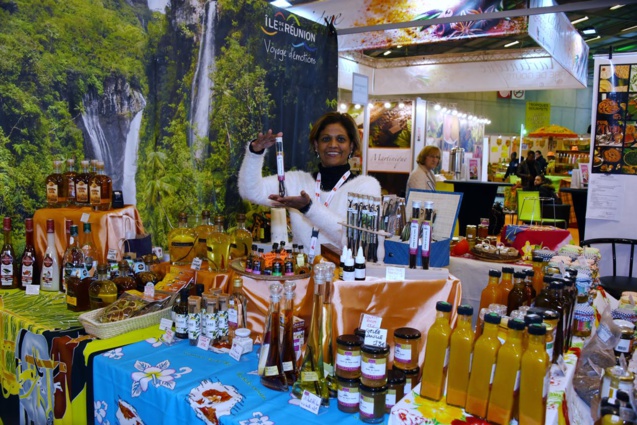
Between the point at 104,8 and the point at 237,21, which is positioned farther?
the point at 237,21

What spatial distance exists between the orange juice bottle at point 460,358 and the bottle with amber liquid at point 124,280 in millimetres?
1589

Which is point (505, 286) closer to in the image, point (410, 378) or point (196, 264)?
point (410, 378)

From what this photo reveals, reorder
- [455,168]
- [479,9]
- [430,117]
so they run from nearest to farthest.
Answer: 1. [479,9]
2. [430,117]
3. [455,168]

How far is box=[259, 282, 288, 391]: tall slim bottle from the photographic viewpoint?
1590 millimetres

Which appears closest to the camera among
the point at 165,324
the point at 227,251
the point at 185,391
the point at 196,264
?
the point at 185,391

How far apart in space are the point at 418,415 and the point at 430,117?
8.73 metres

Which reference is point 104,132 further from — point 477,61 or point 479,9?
point 477,61

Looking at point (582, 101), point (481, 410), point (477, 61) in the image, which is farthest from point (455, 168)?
point (582, 101)

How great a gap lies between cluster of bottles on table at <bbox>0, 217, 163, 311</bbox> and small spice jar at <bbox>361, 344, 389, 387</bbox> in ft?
4.52

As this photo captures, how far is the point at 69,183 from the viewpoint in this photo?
106 inches

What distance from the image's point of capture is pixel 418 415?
134cm

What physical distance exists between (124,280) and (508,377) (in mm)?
1773

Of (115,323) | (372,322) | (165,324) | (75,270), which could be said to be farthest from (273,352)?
(75,270)

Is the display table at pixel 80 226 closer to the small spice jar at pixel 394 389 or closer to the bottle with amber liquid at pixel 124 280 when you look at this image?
the bottle with amber liquid at pixel 124 280
